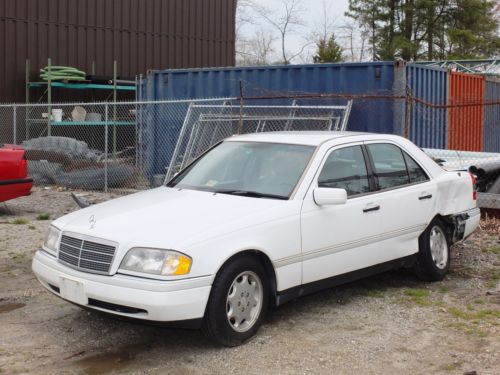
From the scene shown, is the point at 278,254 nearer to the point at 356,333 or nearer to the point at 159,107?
the point at 356,333

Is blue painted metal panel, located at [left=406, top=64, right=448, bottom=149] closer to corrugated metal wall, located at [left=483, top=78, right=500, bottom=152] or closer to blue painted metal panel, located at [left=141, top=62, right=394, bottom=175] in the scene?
blue painted metal panel, located at [left=141, top=62, right=394, bottom=175]

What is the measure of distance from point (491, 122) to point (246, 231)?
13814 mm

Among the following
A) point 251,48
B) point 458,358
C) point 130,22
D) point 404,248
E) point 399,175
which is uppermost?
point 251,48

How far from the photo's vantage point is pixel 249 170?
5836 mm

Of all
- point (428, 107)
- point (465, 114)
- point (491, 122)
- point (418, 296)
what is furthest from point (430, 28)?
point (418, 296)

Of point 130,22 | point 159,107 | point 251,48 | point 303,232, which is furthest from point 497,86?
point 251,48

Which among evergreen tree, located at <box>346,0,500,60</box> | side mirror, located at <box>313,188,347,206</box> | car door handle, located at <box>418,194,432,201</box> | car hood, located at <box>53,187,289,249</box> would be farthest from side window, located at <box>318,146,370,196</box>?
evergreen tree, located at <box>346,0,500,60</box>

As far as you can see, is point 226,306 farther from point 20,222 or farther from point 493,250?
point 20,222

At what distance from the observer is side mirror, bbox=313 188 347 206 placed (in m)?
5.25

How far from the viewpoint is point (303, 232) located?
208 inches

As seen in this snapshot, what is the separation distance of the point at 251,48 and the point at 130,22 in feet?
102

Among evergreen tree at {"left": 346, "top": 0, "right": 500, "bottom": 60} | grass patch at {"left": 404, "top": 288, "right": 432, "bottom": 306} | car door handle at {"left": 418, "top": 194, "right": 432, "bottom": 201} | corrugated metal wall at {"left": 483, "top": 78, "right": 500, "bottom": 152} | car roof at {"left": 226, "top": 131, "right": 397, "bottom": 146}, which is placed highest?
evergreen tree at {"left": 346, "top": 0, "right": 500, "bottom": 60}

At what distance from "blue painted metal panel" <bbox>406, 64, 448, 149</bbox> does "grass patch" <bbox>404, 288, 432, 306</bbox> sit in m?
6.52

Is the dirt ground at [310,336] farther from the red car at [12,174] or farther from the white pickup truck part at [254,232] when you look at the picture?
the red car at [12,174]
